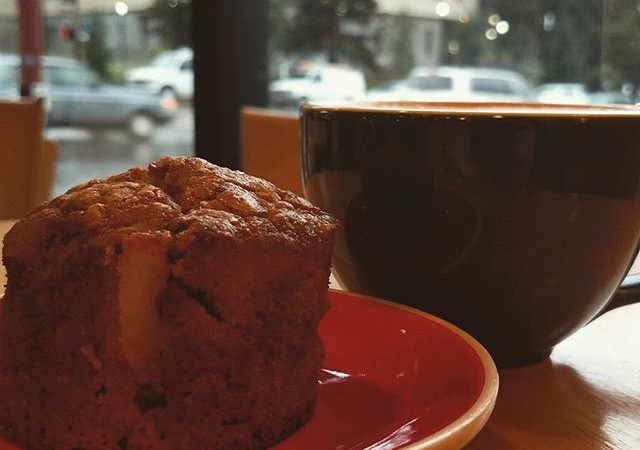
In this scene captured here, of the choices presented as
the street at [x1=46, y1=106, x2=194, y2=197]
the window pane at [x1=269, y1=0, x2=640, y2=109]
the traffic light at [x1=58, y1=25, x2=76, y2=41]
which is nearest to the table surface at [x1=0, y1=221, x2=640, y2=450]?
the window pane at [x1=269, y1=0, x2=640, y2=109]

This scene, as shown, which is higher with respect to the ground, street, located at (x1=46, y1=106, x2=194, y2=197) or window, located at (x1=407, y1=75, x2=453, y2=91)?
window, located at (x1=407, y1=75, x2=453, y2=91)

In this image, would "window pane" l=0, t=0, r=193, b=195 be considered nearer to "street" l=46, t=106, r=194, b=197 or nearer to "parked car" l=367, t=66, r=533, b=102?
"street" l=46, t=106, r=194, b=197

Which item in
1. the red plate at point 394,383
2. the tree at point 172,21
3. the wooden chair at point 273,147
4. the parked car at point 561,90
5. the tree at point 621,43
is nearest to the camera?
the red plate at point 394,383

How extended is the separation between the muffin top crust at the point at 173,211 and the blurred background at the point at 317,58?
2.30 meters

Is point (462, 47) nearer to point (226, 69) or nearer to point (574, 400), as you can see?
point (226, 69)

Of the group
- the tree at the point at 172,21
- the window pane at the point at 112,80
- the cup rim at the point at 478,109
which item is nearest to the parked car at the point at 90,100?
the window pane at the point at 112,80

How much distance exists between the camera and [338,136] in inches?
23.1

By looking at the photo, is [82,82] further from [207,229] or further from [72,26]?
[207,229]

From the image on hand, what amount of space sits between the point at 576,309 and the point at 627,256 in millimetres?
55

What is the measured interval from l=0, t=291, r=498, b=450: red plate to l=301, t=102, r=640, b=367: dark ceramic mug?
0.14ft

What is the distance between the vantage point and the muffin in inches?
16.4

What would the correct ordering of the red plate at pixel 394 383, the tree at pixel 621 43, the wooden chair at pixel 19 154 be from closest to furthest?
the red plate at pixel 394 383 → the wooden chair at pixel 19 154 → the tree at pixel 621 43

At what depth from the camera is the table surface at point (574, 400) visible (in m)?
0.47

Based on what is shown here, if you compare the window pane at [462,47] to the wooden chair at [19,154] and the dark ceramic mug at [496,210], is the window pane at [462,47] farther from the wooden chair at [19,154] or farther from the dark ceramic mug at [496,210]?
the dark ceramic mug at [496,210]
